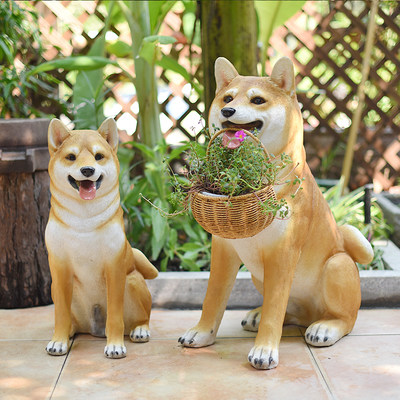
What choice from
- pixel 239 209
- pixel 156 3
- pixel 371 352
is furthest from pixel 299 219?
pixel 156 3

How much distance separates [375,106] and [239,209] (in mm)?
3216

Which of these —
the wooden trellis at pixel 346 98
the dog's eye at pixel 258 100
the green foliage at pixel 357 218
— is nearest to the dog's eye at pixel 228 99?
the dog's eye at pixel 258 100

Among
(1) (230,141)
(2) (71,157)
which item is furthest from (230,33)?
(2) (71,157)

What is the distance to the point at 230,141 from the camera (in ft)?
8.64

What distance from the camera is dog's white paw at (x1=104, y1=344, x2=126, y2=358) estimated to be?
2855mm

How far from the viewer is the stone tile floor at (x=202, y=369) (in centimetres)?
254

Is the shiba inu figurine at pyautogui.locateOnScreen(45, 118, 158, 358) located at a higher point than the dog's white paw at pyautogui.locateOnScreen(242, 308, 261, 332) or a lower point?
higher

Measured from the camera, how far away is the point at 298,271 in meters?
2.98

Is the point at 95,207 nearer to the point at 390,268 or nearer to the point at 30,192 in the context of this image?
the point at 30,192

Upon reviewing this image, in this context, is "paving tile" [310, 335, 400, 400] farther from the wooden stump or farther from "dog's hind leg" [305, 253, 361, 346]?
the wooden stump

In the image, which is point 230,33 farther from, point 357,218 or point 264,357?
point 264,357

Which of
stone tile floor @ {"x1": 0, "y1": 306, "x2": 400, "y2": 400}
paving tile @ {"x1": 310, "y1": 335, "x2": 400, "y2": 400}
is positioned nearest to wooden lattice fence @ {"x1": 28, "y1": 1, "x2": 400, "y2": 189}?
stone tile floor @ {"x1": 0, "y1": 306, "x2": 400, "y2": 400}

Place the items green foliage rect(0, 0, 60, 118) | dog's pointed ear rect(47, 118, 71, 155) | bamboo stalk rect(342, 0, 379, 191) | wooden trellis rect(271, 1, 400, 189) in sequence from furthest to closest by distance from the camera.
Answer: wooden trellis rect(271, 1, 400, 189) < bamboo stalk rect(342, 0, 379, 191) < green foliage rect(0, 0, 60, 118) < dog's pointed ear rect(47, 118, 71, 155)

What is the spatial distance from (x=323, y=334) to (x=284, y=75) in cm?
118
